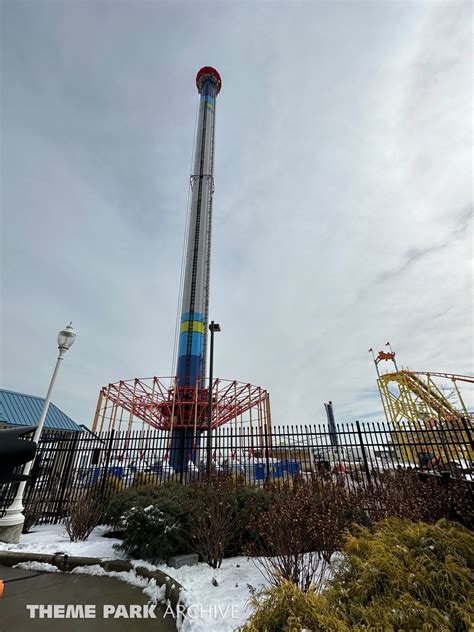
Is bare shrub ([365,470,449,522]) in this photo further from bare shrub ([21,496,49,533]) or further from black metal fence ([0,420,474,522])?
bare shrub ([21,496,49,533])

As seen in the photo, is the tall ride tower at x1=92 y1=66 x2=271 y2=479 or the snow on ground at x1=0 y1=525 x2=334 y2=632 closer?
the snow on ground at x1=0 y1=525 x2=334 y2=632

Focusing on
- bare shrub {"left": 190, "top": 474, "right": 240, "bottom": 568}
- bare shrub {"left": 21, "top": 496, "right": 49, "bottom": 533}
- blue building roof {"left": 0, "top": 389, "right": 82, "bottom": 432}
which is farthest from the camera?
blue building roof {"left": 0, "top": 389, "right": 82, "bottom": 432}

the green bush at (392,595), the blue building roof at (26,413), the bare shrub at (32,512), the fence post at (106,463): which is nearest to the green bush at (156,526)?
the fence post at (106,463)

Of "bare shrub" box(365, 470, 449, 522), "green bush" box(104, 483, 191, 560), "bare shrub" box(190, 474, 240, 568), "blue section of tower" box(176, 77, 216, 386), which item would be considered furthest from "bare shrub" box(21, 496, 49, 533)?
"blue section of tower" box(176, 77, 216, 386)

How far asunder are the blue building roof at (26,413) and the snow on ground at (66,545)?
724 centimetres

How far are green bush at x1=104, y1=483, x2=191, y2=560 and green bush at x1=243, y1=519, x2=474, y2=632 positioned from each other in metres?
3.11

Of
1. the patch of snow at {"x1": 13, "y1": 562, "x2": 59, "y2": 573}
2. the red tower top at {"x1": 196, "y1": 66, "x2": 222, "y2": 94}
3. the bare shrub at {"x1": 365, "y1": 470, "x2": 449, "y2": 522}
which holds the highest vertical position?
the red tower top at {"x1": 196, "y1": 66, "x2": 222, "y2": 94}

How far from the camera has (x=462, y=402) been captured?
3450 centimetres

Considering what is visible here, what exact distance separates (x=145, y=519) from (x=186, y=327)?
2651cm

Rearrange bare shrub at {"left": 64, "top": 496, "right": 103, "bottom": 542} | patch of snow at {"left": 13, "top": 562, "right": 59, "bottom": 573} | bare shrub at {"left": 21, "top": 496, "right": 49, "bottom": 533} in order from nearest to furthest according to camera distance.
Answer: patch of snow at {"left": 13, "top": 562, "right": 59, "bottom": 573}, bare shrub at {"left": 64, "top": 496, "right": 103, "bottom": 542}, bare shrub at {"left": 21, "top": 496, "right": 49, "bottom": 533}

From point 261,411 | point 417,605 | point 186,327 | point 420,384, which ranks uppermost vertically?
point 186,327

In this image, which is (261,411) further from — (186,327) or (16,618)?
(16,618)

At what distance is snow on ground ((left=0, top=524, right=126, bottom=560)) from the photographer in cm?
570

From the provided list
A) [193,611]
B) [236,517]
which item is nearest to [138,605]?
[193,611]
